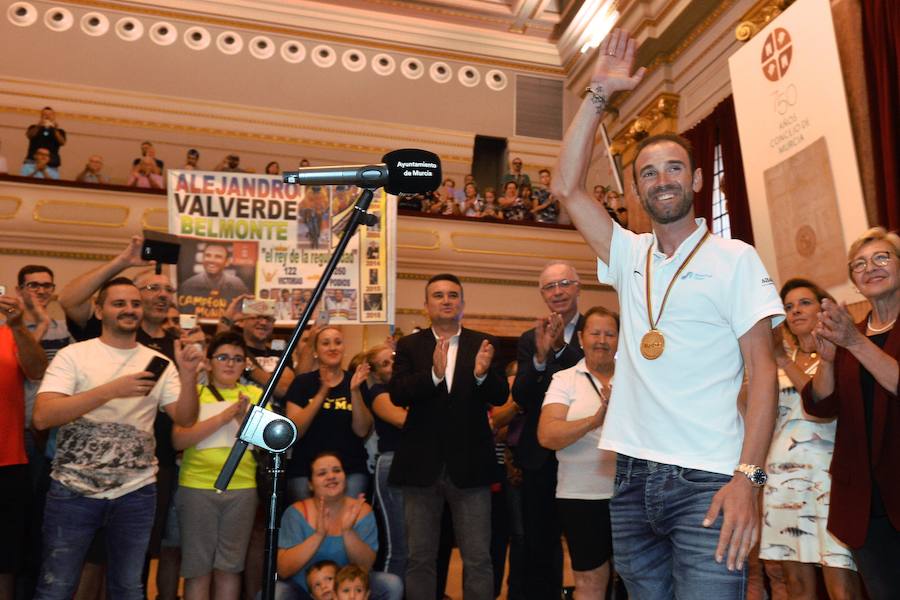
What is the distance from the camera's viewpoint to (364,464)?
3986 mm

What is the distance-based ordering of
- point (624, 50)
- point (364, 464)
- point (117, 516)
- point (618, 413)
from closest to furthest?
1. point (618, 413)
2. point (624, 50)
3. point (117, 516)
4. point (364, 464)

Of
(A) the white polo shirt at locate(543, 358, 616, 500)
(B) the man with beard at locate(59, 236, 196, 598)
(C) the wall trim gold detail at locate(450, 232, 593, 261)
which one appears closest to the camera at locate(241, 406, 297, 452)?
(A) the white polo shirt at locate(543, 358, 616, 500)

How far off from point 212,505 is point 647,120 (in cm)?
873

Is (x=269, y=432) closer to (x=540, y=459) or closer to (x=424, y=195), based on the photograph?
(x=540, y=459)

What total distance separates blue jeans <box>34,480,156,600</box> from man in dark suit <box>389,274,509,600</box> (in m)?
1.07

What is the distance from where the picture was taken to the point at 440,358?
3.37 m

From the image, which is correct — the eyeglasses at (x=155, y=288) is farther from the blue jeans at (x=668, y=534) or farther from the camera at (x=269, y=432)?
the blue jeans at (x=668, y=534)

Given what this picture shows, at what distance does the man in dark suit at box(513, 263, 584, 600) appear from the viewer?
11.5 feet

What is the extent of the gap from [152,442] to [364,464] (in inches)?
44.1

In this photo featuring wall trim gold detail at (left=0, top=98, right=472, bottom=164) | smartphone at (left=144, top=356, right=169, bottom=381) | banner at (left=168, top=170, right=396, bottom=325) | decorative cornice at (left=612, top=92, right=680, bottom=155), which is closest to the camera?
smartphone at (left=144, top=356, right=169, bottom=381)

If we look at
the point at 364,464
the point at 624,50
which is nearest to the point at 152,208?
the point at 364,464

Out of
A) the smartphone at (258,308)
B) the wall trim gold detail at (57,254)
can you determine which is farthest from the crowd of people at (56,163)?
the smartphone at (258,308)

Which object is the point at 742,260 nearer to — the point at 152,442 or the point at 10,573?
the point at 152,442

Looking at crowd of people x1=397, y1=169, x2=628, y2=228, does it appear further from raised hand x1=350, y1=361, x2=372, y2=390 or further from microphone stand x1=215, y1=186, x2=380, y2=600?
microphone stand x1=215, y1=186, x2=380, y2=600
